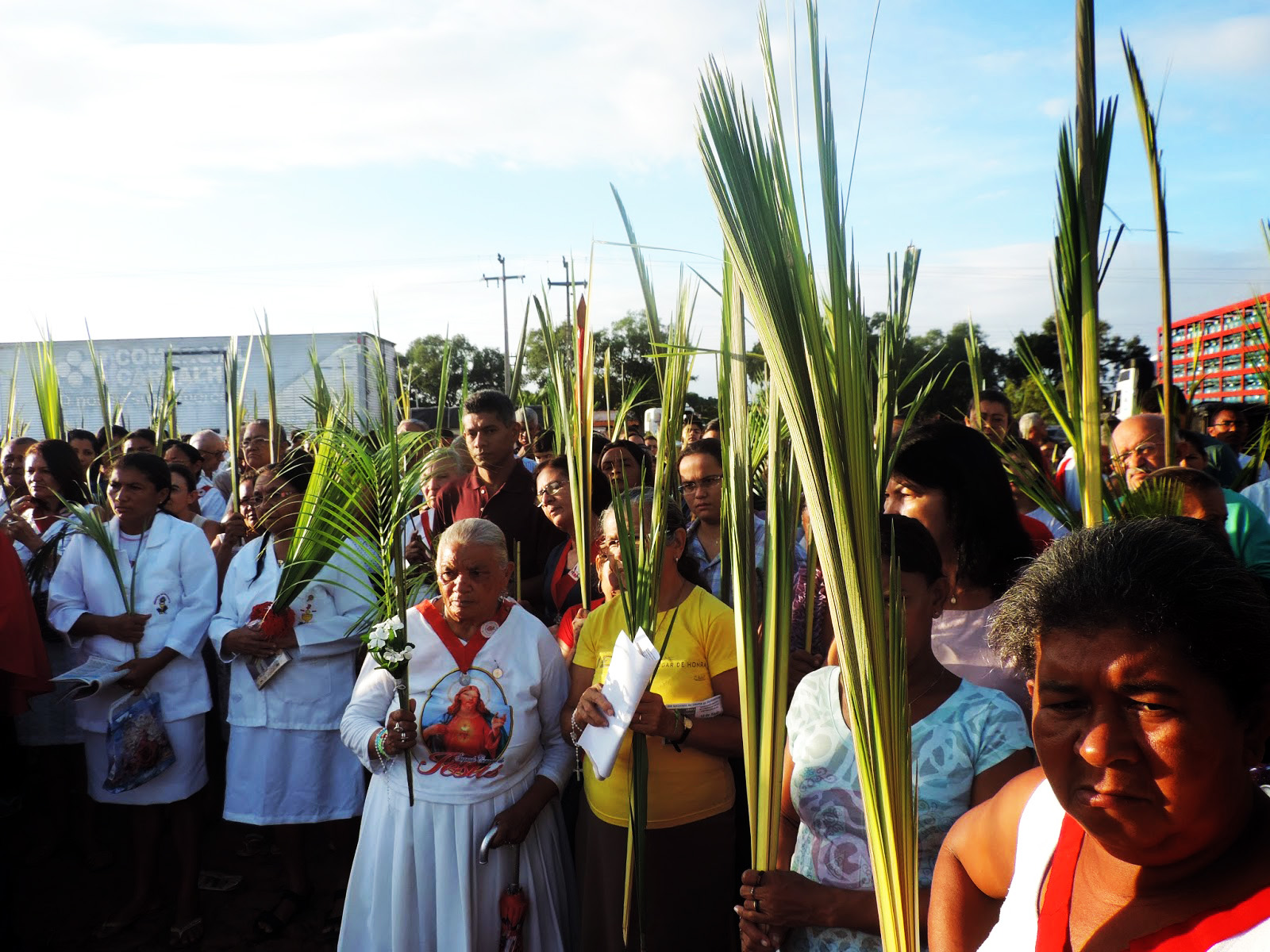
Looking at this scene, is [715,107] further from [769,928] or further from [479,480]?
[479,480]

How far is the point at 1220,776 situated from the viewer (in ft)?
3.05

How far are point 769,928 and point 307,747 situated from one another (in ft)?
9.50

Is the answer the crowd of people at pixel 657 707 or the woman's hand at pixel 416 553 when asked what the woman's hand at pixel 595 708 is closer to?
the crowd of people at pixel 657 707

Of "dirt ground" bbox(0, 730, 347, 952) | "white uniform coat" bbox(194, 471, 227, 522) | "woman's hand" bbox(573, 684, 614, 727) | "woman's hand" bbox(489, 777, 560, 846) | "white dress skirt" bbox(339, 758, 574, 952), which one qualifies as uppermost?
"white uniform coat" bbox(194, 471, 227, 522)

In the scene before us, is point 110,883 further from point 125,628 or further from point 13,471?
point 13,471

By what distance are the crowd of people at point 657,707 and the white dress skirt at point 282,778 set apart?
0.04 ft

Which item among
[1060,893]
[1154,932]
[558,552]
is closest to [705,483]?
[558,552]

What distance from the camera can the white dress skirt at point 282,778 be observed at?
409 cm

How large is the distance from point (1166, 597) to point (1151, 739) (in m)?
0.14

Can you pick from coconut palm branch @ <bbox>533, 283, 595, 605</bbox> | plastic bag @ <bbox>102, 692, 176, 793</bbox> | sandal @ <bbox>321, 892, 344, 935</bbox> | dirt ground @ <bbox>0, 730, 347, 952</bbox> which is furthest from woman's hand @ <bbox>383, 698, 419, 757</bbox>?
plastic bag @ <bbox>102, 692, 176, 793</bbox>

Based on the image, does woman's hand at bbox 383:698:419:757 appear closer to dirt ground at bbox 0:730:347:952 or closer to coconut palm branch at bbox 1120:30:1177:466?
dirt ground at bbox 0:730:347:952

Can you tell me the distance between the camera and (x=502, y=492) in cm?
459

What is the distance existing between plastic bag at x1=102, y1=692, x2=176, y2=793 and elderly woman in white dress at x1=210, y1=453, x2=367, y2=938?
0.28 metres

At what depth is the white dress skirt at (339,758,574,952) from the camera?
314 centimetres
